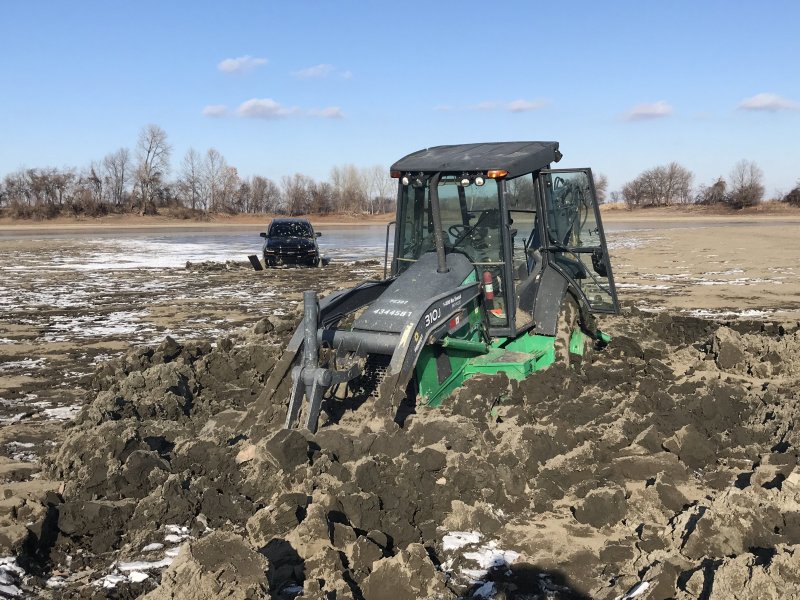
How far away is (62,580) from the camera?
4801 mm

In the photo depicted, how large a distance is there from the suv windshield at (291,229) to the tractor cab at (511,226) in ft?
59.7

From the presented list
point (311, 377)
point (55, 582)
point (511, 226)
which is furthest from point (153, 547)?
point (511, 226)

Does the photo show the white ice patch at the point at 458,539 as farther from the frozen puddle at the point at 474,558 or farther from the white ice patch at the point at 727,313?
the white ice patch at the point at 727,313

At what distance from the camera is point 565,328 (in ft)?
27.7

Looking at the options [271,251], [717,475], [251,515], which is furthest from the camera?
[271,251]

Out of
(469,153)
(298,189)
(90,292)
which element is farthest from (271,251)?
(298,189)

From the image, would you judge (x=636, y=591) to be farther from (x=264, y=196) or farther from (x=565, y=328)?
(x=264, y=196)

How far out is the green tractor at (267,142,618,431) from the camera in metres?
6.57

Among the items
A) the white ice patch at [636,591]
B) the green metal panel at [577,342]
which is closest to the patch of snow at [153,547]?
the white ice patch at [636,591]

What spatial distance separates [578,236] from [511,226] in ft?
5.25

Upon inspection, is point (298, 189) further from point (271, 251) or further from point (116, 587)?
point (116, 587)

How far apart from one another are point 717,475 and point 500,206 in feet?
10.2

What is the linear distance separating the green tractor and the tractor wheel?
0.01 metres

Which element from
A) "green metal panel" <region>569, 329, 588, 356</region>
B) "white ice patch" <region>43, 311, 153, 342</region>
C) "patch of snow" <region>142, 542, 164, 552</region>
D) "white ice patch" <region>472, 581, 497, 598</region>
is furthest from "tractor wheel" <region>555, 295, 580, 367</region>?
"white ice patch" <region>43, 311, 153, 342</region>
